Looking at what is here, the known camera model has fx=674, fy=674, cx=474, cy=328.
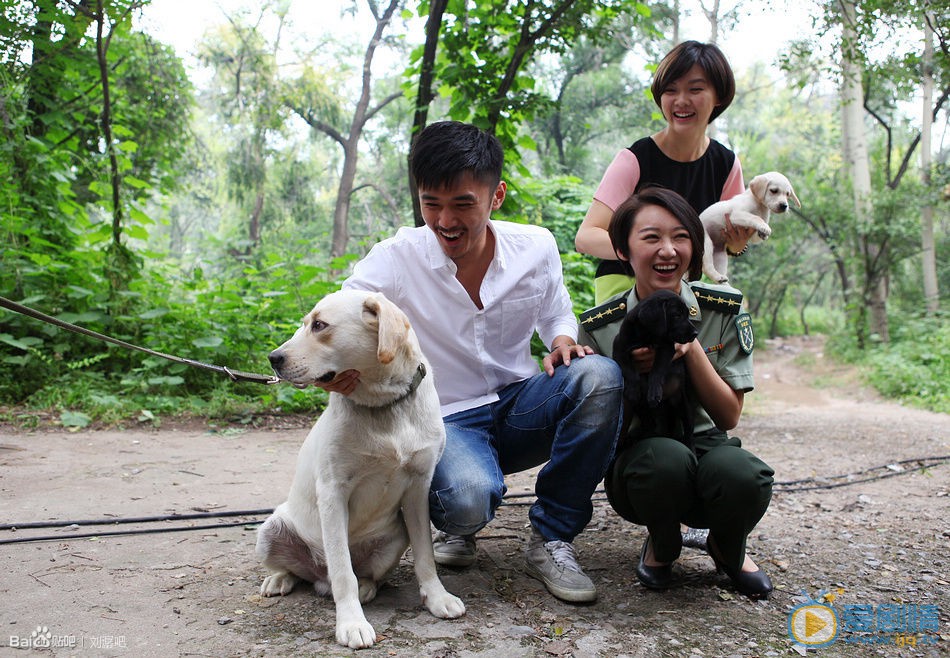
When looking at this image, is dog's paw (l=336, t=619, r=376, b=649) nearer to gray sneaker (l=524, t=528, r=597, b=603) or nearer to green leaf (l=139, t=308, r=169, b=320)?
gray sneaker (l=524, t=528, r=597, b=603)

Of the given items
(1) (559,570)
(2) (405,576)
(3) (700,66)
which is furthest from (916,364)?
(2) (405,576)

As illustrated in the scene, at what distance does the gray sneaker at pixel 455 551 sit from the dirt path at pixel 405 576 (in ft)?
0.18

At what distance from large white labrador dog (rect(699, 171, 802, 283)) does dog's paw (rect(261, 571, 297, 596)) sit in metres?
2.43

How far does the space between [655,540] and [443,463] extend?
0.87 m

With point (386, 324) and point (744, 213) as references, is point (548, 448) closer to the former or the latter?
point (386, 324)

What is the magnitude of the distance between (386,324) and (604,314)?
1.10 metres

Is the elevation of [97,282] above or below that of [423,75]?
below

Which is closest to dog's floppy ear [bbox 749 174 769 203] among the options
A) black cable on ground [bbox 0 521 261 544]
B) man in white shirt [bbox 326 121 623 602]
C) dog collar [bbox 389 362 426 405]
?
man in white shirt [bbox 326 121 623 602]

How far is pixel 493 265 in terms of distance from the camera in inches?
115

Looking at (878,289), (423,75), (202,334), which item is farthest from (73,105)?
(878,289)

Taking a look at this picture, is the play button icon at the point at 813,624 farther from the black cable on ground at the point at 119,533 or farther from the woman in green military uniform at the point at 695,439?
the black cable on ground at the point at 119,533

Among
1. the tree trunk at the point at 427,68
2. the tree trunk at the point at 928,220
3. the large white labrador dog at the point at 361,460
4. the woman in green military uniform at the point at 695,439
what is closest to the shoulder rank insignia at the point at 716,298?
the woman in green military uniform at the point at 695,439

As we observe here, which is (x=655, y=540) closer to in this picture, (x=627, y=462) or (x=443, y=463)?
(x=627, y=462)

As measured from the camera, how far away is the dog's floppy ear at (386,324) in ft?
7.04
